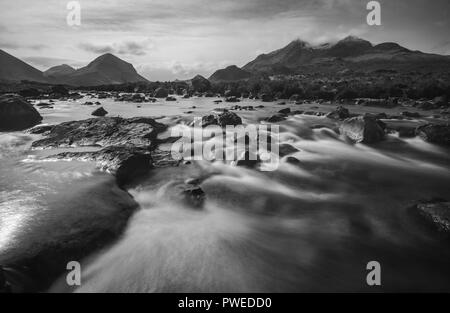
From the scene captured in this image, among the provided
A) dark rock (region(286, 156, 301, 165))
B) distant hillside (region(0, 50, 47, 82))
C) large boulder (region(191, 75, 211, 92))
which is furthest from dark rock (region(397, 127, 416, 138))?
distant hillside (region(0, 50, 47, 82))

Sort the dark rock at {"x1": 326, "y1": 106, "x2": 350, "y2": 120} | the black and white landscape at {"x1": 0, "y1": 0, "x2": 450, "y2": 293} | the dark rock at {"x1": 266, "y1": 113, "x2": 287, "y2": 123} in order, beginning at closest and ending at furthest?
the black and white landscape at {"x1": 0, "y1": 0, "x2": 450, "y2": 293} → the dark rock at {"x1": 266, "y1": 113, "x2": 287, "y2": 123} → the dark rock at {"x1": 326, "y1": 106, "x2": 350, "y2": 120}

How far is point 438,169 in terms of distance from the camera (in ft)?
28.2

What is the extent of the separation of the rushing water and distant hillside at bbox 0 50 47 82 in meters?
148

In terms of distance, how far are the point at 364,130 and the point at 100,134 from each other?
10090 mm

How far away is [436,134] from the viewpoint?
36.2 feet

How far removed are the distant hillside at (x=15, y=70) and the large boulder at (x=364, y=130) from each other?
482 feet

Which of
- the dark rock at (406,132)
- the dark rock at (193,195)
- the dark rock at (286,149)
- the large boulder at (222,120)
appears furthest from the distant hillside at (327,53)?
the dark rock at (193,195)

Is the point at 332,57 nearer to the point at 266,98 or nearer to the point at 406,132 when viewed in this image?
the point at 266,98

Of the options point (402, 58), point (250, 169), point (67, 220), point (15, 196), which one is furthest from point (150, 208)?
point (402, 58)

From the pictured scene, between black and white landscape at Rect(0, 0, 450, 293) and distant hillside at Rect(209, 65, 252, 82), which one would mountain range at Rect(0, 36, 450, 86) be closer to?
distant hillside at Rect(209, 65, 252, 82)

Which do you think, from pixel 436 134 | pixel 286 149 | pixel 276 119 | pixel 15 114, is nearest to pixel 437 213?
pixel 286 149

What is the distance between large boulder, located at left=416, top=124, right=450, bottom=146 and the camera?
10.8 meters

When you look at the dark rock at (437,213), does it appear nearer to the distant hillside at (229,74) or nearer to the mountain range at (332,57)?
the mountain range at (332,57)
